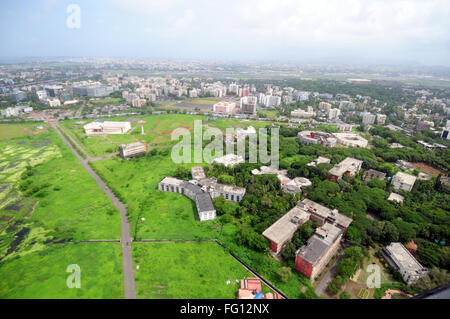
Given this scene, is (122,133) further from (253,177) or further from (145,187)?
(253,177)

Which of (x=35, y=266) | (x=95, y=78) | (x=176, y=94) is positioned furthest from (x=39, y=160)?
(x=95, y=78)

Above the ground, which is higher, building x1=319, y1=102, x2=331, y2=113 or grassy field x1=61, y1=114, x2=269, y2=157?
building x1=319, y1=102, x2=331, y2=113

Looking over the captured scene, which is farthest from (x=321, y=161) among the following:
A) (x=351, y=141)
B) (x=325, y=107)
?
(x=325, y=107)

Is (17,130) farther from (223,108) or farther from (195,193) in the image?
(223,108)

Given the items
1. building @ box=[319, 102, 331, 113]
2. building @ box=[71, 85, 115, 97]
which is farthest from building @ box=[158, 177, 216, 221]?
building @ box=[71, 85, 115, 97]

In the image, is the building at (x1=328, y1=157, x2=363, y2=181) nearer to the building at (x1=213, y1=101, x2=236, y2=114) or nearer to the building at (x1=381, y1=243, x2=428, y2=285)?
the building at (x1=381, y1=243, x2=428, y2=285)

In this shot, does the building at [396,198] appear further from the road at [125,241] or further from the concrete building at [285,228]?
the road at [125,241]
